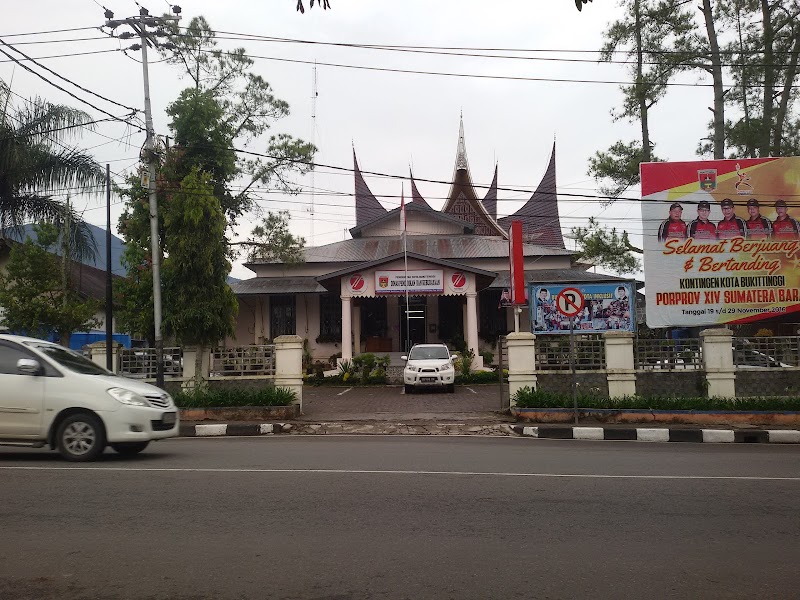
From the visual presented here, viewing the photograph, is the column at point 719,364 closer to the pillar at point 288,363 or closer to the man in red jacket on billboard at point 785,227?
the man in red jacket on billboard at point 785,227

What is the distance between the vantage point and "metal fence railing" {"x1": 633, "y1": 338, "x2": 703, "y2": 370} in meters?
15.8

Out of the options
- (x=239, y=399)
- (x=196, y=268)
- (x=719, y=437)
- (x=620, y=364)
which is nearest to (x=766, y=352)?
(x=620, y=364)

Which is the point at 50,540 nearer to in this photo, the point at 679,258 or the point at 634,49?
the point at 679,258

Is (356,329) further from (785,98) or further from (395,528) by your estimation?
(395,528)

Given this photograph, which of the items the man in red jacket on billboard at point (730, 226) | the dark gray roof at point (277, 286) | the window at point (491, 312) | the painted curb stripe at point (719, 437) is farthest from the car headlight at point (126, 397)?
the window at point (491, 312)

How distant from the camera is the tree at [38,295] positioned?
21344 mm

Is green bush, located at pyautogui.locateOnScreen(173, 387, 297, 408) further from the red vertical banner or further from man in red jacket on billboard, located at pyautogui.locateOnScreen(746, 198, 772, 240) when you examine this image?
man in red jacket on billboard, located at pyautogui.locateOnScreen(746, 198, 772, 240)

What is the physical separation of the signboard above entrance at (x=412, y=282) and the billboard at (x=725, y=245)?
9.11 m

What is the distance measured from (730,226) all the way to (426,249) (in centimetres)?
1564

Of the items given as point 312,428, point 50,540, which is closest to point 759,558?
point 50,540

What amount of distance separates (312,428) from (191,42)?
61.4ft

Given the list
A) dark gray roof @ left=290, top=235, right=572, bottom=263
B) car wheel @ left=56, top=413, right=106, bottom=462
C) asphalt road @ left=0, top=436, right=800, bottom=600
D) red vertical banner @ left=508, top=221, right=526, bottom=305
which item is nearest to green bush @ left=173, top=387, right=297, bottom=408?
asphalt road @ left=0, top=436, right=800, bottom=600

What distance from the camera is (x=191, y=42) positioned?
90.4ft

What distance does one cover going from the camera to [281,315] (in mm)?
31594
